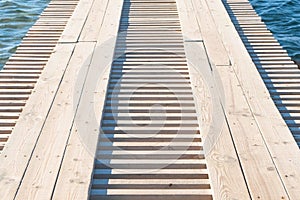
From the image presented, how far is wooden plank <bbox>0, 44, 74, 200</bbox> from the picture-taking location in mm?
2781

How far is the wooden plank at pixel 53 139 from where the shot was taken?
271cm

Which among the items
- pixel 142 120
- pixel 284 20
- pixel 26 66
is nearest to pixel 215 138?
pixel 142 120

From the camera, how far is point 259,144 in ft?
10.3

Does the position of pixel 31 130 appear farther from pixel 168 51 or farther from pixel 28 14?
pixel 28 14

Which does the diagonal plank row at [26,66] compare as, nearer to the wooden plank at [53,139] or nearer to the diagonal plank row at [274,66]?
the wooden plank at [53,139]

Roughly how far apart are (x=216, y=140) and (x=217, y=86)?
2.86ft

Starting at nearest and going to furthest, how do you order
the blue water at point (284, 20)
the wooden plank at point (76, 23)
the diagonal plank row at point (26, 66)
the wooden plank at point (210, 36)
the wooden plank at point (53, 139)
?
the wooden plank at point (53, 139)
the diagonal plank row at point (26, 66)
the wooden plank at point (210, 36)
the wooden plank at point (76, 23)
the blue water at point (284, 20)

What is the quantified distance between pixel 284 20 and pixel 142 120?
255 inches

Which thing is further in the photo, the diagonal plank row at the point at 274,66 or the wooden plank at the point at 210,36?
the wooden plank at the point at 210,36

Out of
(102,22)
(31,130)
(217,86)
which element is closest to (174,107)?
(217,86)

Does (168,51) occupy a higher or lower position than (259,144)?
lower

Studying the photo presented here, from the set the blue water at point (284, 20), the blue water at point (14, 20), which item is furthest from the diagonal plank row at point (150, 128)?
the blue water at point (284, 20)

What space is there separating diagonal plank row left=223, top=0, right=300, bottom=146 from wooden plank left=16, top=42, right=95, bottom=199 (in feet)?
5.84

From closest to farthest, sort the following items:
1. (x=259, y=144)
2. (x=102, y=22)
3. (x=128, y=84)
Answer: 1. (x=259, y=144)
2. (x=128, y=84)
3. (x=102, y=22)
